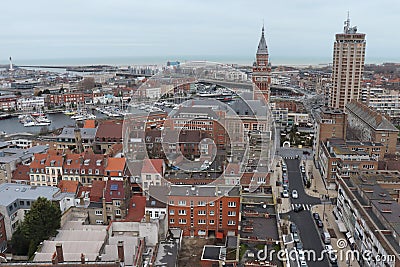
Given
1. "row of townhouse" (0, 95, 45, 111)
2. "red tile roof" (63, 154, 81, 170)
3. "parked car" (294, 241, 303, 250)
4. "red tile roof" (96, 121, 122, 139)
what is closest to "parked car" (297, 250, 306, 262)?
"parked car" (294, 241, 303, 250)

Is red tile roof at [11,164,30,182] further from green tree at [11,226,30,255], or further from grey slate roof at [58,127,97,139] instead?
grey slate roof at [58,127,97,139]

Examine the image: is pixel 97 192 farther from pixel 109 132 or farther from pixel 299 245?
pixel 109 132

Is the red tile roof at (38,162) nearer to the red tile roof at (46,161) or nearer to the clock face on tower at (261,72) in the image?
the red tile roof at (46,161)

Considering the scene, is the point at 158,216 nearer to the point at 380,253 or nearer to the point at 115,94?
the point at 380,253

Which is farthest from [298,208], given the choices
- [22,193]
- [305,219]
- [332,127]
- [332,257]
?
[22,193]

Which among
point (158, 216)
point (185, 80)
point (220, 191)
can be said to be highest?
point (185, 80)

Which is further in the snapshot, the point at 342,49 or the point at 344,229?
the point at 342,49

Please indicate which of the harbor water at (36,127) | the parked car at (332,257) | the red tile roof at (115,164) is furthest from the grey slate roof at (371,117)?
the harbor water at (36,127)

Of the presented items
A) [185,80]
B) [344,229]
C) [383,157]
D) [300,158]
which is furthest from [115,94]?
[344,229]
